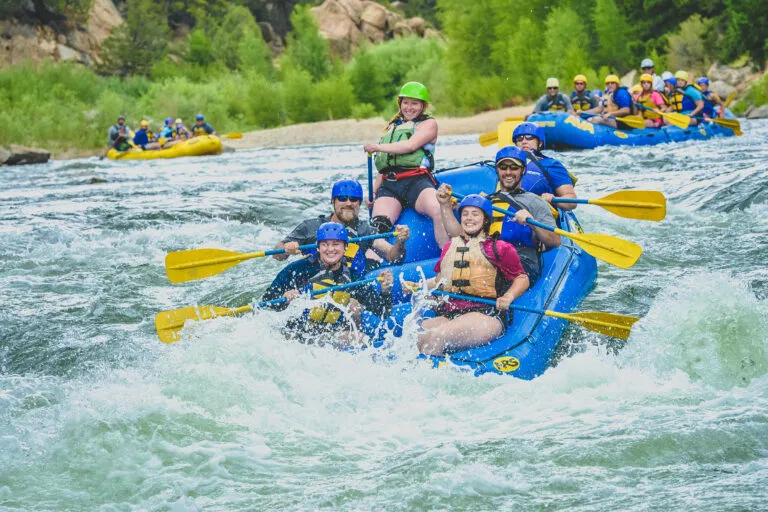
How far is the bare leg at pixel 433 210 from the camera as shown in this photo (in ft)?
19.5

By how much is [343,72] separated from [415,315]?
108 feet

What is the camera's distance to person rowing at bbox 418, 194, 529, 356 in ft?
15.7

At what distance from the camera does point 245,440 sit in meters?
4.17

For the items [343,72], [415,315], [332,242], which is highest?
[343,72]

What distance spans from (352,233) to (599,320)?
1515 mm

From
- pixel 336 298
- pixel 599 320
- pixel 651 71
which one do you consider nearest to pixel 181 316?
pixel 336 298

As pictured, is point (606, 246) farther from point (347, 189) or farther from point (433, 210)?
point (347, 189)

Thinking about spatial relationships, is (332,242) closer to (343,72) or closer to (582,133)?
(582,133)

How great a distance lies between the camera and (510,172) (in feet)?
18.6

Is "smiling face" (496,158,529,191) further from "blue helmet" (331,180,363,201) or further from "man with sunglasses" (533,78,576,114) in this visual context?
"man with sunglasses" (533,78,576,114)

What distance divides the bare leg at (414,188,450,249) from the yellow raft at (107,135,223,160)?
15843 mm

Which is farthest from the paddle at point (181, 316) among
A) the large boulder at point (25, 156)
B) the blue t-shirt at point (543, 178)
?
the large boulder at point (25, 156)

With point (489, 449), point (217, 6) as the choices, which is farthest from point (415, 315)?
point (217, 6)

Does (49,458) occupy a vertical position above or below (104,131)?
below
